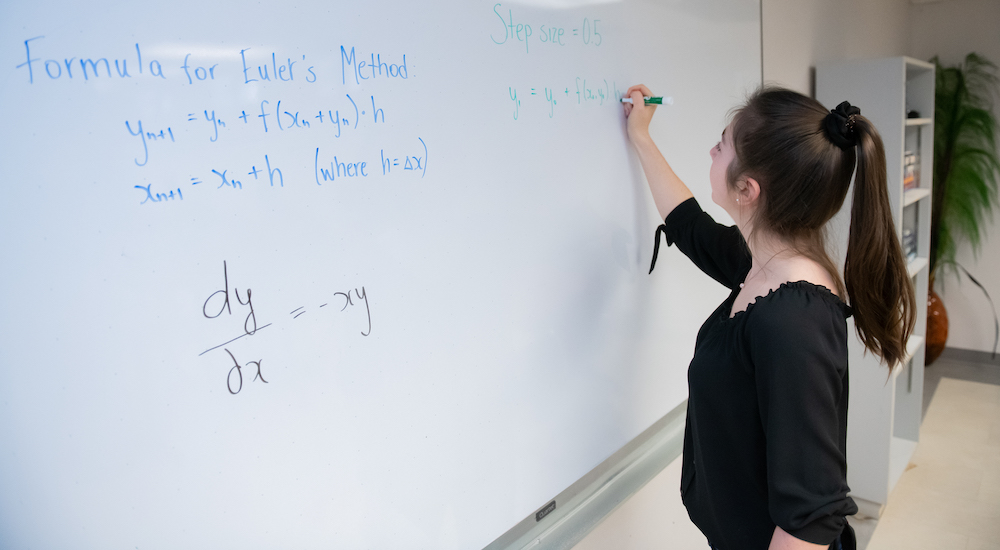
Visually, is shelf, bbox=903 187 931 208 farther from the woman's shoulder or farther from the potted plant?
the woman's shoulder

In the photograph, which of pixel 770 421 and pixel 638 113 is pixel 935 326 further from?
pixel 770 421

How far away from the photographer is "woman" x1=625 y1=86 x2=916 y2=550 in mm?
865

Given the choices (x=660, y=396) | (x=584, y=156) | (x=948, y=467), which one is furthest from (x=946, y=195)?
(x=584, y=156)

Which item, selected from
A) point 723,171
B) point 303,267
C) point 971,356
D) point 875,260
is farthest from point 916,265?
point 303,267

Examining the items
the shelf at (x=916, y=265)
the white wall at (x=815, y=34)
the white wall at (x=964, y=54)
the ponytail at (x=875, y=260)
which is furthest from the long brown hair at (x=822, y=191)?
the white wall at (x=964, y=54)

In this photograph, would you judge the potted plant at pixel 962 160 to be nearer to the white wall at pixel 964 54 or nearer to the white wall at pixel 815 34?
the white wall at pixel 964 54

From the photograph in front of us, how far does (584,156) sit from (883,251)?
0.52 meters

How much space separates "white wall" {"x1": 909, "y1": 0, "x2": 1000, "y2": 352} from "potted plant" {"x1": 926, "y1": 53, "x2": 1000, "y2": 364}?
2.2 inches

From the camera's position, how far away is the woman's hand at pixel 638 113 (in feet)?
3.97

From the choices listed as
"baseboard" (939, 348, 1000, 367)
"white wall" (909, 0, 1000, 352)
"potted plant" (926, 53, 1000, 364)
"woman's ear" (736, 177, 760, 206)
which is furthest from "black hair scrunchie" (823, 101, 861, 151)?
"baseboard" (939, 348, 1000, 367)

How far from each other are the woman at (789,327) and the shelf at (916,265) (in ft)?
5.99

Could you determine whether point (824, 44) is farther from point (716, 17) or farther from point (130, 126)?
point (130, 126)

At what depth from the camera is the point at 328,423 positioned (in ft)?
2.50

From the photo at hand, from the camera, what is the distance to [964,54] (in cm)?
367
